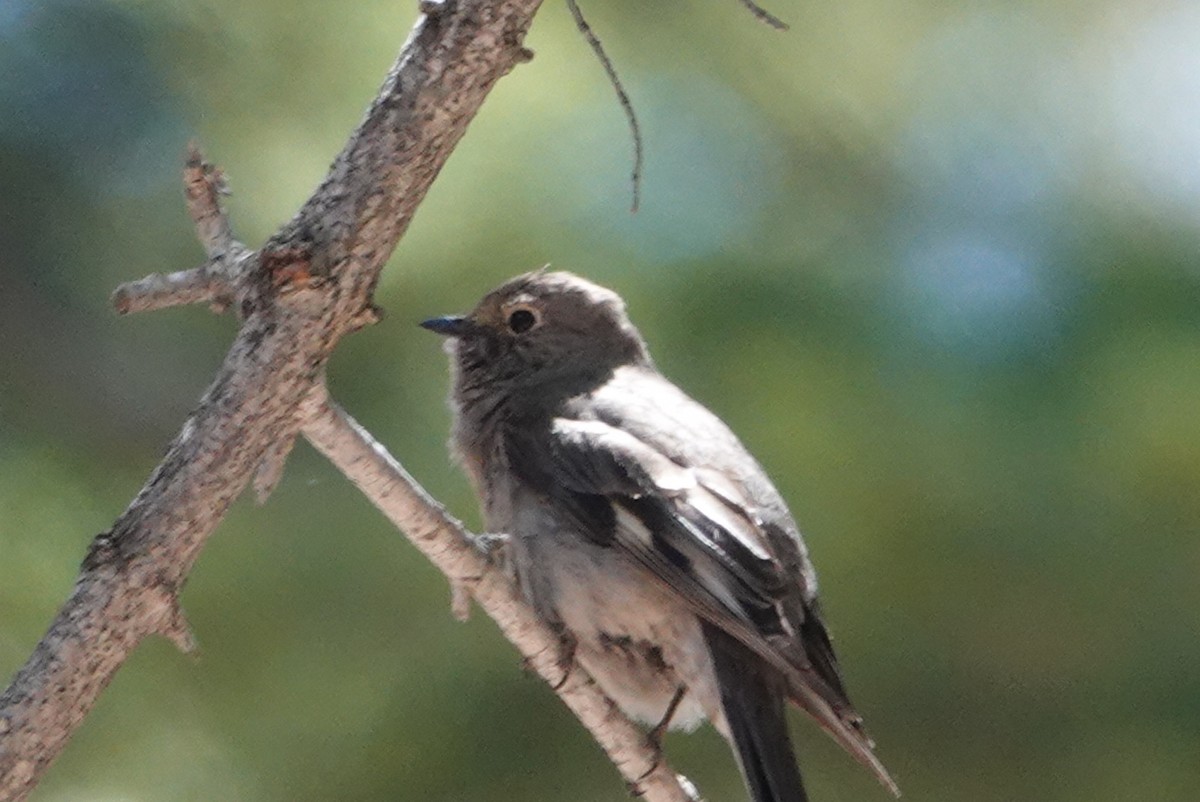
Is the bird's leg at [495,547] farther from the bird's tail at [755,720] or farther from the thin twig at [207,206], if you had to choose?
the thin twig at [207,206]

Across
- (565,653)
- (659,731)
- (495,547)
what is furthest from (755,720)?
(495,547)

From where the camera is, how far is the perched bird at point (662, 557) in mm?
3084

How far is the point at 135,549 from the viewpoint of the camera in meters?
2.20

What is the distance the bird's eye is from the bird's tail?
1.01m

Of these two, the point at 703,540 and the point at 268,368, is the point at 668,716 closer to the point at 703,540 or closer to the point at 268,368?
the point at 703,540

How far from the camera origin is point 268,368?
2.25 meters

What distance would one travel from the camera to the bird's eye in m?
3.93

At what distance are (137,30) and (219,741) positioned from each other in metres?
1.88

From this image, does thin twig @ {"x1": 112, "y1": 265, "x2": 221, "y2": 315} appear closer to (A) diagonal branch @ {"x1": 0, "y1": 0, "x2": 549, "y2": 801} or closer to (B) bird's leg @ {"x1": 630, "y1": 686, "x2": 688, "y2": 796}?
(A) diagonal branch @ {"x1": 0, "y1": 0, "x2": 549, "y2": 801}

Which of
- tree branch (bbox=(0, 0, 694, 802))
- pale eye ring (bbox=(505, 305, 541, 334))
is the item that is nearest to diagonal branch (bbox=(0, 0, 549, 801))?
tree branch (bbox=(0, 0, 694, 802))

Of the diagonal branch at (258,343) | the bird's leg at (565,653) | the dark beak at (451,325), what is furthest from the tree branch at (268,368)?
the dark beak at (451,325)

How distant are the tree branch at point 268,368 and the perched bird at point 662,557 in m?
0.72

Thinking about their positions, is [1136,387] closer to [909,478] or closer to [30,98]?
[909,478]

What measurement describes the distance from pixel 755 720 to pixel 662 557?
0.36m
